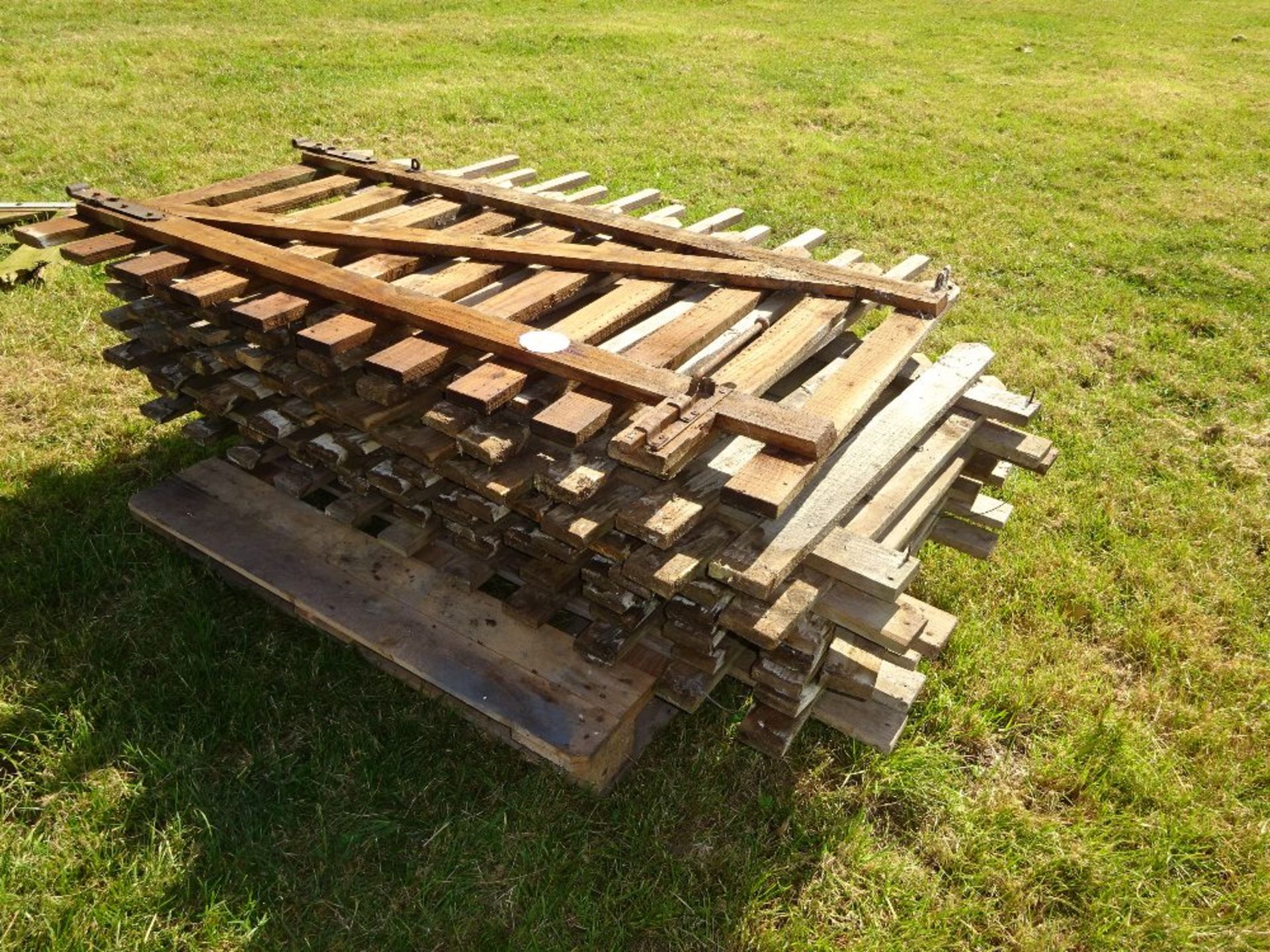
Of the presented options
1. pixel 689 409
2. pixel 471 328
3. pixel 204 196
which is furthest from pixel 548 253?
pixel 204 196

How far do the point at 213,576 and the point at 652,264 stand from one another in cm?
236

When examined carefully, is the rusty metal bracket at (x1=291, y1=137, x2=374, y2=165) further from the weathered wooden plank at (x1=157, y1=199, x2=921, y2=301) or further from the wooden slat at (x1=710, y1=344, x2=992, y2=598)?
the wooden slat at (x1=710, y1=344, x2=992, y2=598)

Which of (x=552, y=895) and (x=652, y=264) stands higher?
(x=652, y=264)

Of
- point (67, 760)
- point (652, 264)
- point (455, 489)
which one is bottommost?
point (67, 760)

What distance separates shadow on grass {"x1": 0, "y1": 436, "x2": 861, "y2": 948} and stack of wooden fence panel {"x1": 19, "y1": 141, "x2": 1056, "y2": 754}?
404 mm

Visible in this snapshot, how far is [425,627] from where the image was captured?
10.5 ft

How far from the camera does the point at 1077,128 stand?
10.8 meters

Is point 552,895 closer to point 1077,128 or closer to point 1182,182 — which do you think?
point 1182,182

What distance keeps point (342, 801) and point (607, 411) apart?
1.64m

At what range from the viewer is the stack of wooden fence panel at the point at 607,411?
261cm

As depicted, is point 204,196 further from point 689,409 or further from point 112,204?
point 689,409

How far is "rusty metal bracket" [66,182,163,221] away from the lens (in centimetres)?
365

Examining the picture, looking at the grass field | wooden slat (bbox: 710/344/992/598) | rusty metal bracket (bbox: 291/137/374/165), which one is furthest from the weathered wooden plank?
the grass field

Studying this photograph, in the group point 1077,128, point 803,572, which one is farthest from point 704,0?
point 803,572
